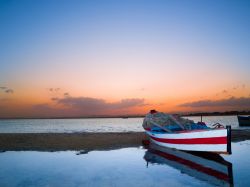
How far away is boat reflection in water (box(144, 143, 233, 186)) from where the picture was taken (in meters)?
10.5

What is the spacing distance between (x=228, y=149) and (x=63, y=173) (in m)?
9.31

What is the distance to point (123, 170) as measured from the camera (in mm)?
12477

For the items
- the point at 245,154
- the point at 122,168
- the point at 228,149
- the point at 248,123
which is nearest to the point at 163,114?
the point at 245,154

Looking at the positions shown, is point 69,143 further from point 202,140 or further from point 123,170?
point 202,140

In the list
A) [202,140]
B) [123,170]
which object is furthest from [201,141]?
[123,170]

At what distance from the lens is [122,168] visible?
12984mm

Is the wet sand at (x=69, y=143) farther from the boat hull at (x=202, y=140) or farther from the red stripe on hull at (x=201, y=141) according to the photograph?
the red stripe on hull at (x=201, y=141)

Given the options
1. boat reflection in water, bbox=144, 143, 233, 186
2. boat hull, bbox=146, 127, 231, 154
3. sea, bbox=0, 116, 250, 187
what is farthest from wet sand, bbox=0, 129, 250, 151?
boat reflection in water, bbox=144, 143, 233, 186

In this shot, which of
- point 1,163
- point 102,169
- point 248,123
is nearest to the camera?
point 102,169

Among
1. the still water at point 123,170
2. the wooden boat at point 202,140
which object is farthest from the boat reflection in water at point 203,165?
the wooden boat at point 202,140

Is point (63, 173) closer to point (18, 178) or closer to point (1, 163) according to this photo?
point (18, 178)

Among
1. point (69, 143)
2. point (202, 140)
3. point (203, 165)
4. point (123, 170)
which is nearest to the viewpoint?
point (123, 170)

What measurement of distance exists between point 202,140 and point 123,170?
5841 millimetres

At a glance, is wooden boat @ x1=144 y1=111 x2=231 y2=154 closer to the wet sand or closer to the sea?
the sea
